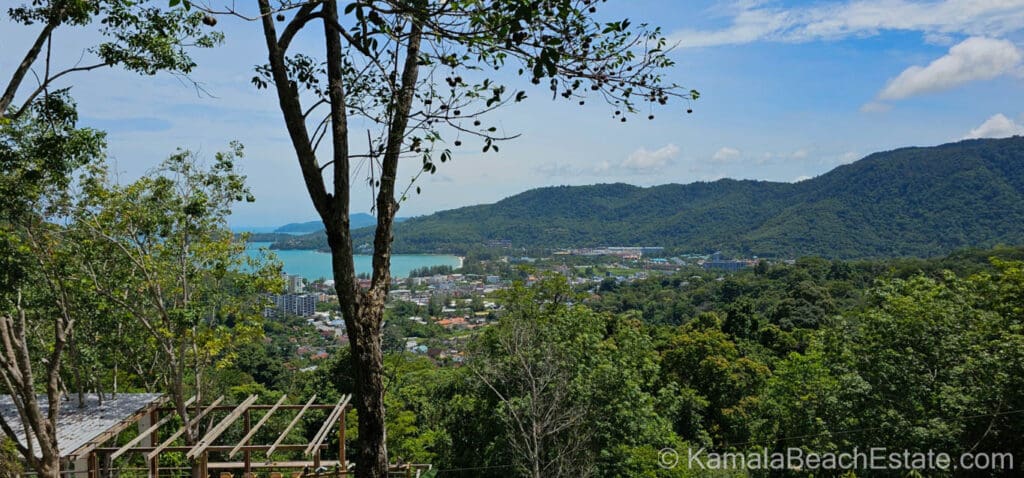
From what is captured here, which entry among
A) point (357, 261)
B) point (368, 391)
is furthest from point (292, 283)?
point (357, 261)

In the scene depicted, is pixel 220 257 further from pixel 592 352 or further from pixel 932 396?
pixel 932 396

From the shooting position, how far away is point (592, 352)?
12.1m

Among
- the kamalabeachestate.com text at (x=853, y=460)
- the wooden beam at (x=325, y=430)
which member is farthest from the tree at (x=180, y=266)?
the kamalabeachestate.com text at (x=853, y=460)

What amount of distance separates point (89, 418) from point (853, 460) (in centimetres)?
1003

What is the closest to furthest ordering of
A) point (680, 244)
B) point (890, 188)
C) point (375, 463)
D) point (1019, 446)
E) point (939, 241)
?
point (375, 463), point (1019, 446), point (939, 241), point (890, 188), point (680, 244)

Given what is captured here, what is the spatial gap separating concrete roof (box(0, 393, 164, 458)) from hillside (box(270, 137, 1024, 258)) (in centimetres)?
6735

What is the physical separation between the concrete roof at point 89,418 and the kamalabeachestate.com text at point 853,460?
276 inches

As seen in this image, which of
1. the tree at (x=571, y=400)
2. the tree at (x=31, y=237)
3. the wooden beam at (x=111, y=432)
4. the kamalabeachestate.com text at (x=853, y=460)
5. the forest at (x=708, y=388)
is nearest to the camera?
the tree at (x=31, y=237)

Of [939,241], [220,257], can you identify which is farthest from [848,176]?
[220,257]

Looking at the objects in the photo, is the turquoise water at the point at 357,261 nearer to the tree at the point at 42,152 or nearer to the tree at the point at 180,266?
the tree at the point at 180,266

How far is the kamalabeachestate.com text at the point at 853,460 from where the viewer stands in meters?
8.16

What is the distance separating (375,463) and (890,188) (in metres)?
90.0

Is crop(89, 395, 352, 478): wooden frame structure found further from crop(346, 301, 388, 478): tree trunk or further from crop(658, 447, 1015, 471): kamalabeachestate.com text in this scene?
crop(658, 447, 1015, 471): kamalabeachestate.com text

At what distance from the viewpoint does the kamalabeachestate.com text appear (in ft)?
26.8
